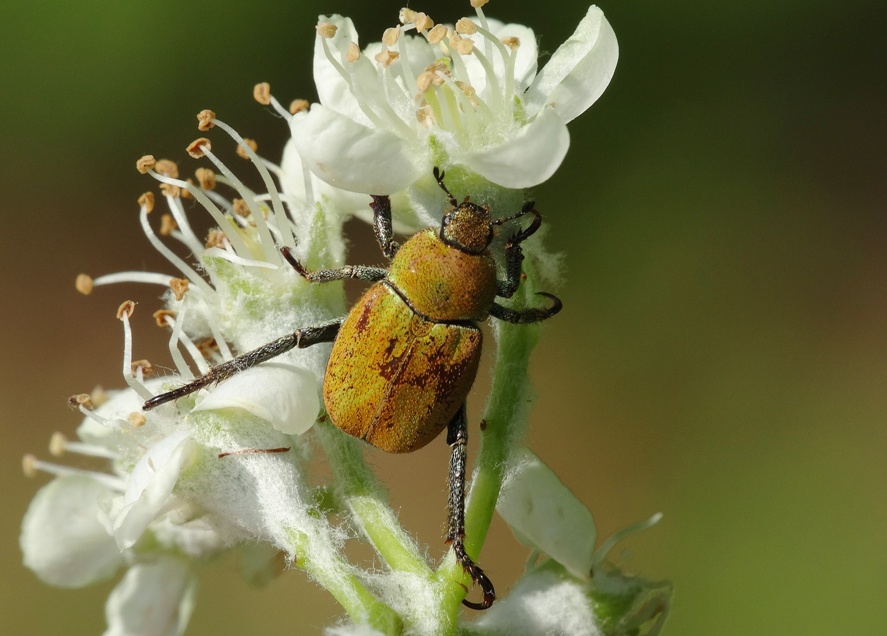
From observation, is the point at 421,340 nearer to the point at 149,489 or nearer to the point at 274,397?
the point at 274,397

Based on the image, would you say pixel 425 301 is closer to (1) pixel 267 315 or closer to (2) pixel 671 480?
(1) pixel 267 315

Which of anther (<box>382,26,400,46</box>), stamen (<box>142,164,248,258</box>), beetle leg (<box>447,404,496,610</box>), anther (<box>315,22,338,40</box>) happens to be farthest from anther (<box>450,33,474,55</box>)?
beetle leg (<box>447,404,496,610</box>)

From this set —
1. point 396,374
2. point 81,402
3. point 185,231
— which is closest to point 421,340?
point 396,374

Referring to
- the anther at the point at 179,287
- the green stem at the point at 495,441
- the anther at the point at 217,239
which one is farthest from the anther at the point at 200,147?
the green stem at the point at 495,441

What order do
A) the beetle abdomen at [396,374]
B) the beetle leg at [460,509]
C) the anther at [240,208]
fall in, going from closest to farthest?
the beetle leg at [460,509]
the beetle abdomen at [396,374]
the anther at [240,208]

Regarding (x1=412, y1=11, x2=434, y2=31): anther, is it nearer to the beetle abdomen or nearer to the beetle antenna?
the beetle antenna

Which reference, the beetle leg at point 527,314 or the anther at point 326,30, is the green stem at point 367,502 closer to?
the beetle leg at point 527,314

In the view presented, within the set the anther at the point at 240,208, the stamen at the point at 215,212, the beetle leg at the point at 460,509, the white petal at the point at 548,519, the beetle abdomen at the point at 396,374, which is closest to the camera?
the beetle leg at the point at 460,509

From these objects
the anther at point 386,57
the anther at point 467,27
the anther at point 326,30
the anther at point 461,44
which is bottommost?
the anther at point 461,44
